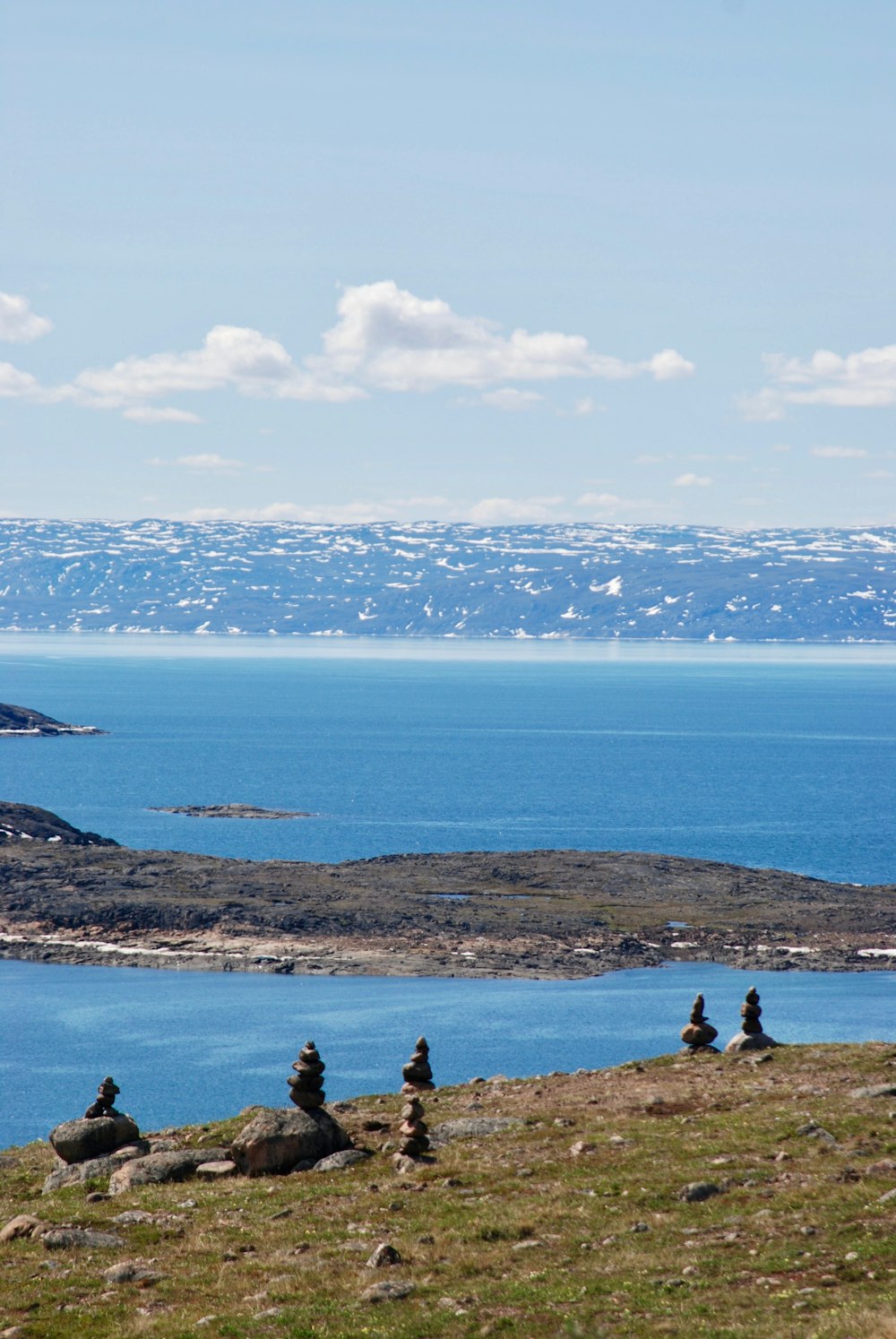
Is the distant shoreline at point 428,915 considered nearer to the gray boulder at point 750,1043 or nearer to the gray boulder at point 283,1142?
the gray boulder at point 750,1043

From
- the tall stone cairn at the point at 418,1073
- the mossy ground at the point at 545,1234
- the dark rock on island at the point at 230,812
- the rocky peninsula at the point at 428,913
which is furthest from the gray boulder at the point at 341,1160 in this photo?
the dark rock on island at the point at 230,812

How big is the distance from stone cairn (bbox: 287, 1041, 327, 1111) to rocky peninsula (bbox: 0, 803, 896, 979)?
6690 centimetres

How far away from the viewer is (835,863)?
5556 inches

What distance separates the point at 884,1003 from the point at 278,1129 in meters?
65.9

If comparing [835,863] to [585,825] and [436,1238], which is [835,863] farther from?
[436,1238]

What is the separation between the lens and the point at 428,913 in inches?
4345

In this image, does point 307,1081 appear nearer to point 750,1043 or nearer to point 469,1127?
point 469,1127

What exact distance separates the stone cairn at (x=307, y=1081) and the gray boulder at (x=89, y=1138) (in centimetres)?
440

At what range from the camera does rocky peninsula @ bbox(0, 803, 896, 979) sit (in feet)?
331

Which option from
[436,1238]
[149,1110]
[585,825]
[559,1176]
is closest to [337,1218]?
[436,1238]

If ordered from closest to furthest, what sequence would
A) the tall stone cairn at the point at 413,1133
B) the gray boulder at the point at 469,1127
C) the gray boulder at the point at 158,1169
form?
the tall stone cairn at the point at 413,1133, the gray boulder at the point at 158,1169, the gray boulder at the point at 469,1127

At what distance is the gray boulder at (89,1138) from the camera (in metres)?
32.6

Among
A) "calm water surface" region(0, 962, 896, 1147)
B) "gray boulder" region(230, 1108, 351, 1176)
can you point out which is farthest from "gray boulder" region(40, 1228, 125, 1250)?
"calm water surface" region(0, 962, 896, 1147)

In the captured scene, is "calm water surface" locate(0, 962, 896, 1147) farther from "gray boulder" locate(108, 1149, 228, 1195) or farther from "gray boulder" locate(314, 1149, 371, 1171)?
"gray boulder" locate(314, 1149, 371, 1171)
